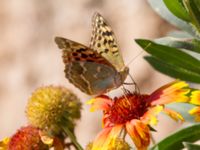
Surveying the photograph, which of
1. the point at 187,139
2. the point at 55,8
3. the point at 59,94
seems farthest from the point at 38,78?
the point at 187,139

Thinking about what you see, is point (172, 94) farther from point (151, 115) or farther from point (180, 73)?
point (180, 73)

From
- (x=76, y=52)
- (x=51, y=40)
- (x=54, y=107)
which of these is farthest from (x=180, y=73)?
(x=51, y=40)

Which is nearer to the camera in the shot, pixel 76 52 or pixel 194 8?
pixel 194 8

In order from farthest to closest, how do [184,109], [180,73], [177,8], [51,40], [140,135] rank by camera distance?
[51,40], [184,109], [180,73], [177,8], [140,135]

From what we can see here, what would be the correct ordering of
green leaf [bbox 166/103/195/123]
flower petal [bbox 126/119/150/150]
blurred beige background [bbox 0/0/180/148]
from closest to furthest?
flower petal [bbox 126/119/150/150]
green leaf [bbox 166/103/195/123]
blurred beige background [bbox 0/0/180/148]

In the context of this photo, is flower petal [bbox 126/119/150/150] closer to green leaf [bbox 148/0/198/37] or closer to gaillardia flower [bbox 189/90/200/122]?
gaillardia flower [bbox 189/90/200/122]

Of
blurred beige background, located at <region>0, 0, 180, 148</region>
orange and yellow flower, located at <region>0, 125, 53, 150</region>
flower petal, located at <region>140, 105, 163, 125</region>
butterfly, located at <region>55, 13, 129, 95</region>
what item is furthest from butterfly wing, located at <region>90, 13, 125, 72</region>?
blurred beige background, located at <region>0, 0, 180, 148</region>

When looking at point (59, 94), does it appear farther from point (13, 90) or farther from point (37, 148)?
point (13, 90)
